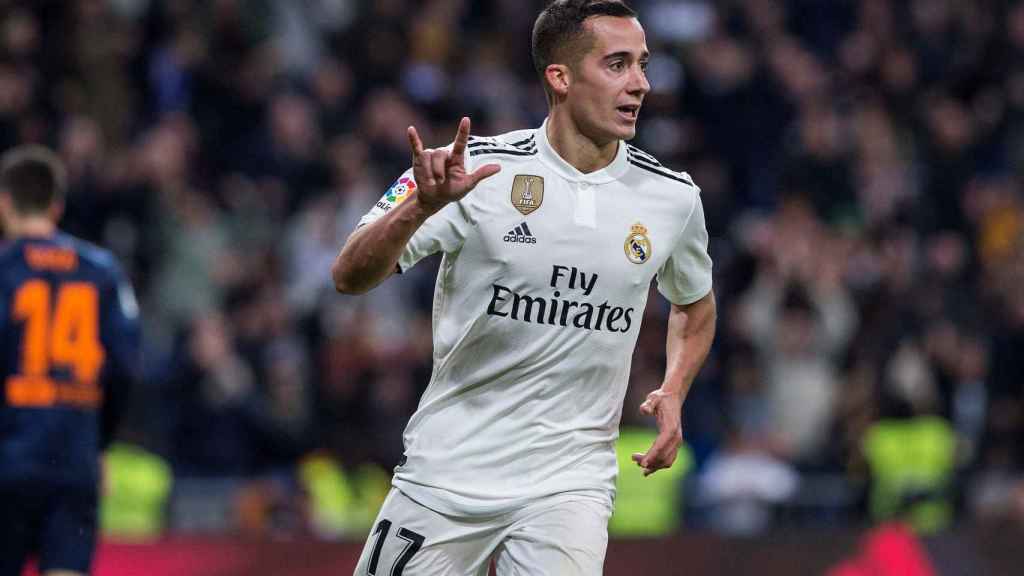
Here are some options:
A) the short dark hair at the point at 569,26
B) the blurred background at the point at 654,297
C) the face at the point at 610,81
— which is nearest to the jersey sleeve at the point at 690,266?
the face at the point at 610,81

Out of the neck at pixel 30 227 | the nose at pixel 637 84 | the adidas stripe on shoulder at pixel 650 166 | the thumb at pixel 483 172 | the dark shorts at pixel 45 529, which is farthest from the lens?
the neck at pixel 30 227

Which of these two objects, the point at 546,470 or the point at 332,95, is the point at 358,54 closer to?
the point at 332,95

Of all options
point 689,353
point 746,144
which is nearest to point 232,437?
point 746,144

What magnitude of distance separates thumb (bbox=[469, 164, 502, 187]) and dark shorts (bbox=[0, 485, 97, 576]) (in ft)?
10.00

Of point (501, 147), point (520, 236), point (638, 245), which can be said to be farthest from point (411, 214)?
point (638, 245)

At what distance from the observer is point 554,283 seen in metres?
5.38

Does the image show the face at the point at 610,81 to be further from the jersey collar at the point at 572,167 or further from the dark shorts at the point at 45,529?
the dark shorts at the point at 45,529

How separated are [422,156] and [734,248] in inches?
342

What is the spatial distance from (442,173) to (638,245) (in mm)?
896

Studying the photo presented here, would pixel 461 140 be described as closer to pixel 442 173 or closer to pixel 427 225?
pixel 442 173

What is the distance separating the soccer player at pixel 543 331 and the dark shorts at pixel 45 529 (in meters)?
2.11

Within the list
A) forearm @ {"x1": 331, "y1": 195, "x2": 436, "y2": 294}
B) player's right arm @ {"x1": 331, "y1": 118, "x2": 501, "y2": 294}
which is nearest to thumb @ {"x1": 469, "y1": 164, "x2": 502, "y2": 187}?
player's right arm @ {"x1": 331, "y1": 118, "x2": 501, "y2": 294}

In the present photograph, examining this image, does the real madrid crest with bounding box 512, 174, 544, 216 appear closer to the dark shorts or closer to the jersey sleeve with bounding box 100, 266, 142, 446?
the jersey sleeve with bounding box 100, 266, 142, 446

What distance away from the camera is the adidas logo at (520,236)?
17.5 feet
